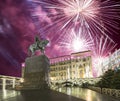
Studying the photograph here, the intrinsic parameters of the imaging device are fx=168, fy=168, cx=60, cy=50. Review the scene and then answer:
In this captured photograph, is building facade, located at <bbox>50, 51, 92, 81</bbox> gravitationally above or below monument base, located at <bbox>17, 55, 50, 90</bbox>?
above

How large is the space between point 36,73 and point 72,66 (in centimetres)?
6579

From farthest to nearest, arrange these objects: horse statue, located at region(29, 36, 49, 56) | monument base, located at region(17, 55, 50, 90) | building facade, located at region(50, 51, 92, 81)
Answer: building facade, located at region(50, 51, 92, 81), horse statue, located at region(29, 36, 49, 56), monument base, located at region(17, 55, 50, 90)

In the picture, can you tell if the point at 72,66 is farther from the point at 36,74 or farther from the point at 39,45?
the point at 36,74

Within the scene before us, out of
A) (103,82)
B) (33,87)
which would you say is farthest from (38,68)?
(103,82)

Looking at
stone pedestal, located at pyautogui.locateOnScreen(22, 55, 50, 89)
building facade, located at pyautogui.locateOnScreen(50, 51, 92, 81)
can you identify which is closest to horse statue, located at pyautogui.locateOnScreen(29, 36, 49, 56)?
stone pedestal, located at pyautogui.locateOnScreen(22, 55, 50, 89)

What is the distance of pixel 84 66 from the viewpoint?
3194 inches

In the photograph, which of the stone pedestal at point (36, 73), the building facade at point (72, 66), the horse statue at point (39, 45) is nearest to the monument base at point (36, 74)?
the stone pedestal at point (36, 73)

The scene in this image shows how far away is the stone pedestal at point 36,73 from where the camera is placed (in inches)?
772

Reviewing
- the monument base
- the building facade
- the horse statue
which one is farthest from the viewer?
the building facade

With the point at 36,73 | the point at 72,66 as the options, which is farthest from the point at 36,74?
the point at 72,66

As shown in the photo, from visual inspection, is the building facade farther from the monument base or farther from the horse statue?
the monument base

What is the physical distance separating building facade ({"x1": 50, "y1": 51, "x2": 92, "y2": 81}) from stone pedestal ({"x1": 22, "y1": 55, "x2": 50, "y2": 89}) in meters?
56.3

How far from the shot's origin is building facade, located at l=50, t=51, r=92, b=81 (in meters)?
80.4

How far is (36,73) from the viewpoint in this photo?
2052 cm
